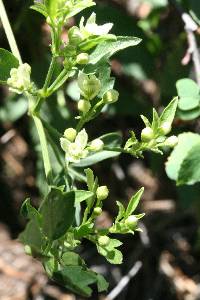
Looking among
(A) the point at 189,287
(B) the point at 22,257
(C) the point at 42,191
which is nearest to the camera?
(C) the point at 42,191

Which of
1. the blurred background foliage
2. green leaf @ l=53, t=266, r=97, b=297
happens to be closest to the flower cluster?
green leaf @ l=53, t=266, r=97, b=297

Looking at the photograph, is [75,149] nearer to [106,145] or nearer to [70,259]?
[70,259]

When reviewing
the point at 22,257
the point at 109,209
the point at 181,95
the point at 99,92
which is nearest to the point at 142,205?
the point at 109,209

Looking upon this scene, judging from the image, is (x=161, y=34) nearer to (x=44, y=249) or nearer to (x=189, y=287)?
(x=189, y=287)

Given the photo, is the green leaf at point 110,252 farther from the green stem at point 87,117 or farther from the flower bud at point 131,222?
the green stem at point 87,117

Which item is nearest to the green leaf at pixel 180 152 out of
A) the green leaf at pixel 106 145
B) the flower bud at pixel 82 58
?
the green leaf at pixel 106 145

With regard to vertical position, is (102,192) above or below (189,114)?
above

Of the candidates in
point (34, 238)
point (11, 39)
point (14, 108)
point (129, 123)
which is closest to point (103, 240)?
point (34, 238)
